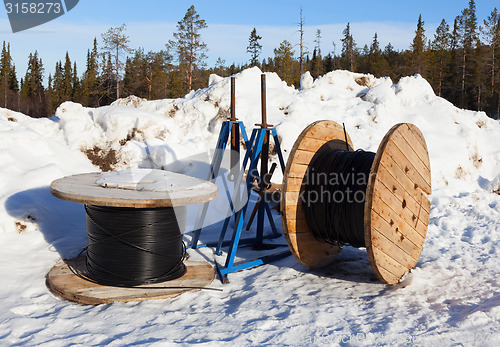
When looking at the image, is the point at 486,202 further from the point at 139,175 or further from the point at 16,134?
the point at 16,134

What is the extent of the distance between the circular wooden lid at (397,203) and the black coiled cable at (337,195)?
324 mm

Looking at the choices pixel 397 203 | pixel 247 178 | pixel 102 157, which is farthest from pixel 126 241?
pixel 102 157

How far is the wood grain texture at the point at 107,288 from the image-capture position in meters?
3.76

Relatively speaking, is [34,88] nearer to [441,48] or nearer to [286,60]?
[286,60]

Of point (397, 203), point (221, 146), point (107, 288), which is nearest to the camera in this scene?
point (397, 203)

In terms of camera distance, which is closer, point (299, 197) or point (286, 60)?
point (299, 197)

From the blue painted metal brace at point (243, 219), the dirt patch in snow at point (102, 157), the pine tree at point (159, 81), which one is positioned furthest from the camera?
the pine tree at point (159, 81)

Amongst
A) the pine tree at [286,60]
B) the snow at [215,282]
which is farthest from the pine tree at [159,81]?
the snow at [215,282]

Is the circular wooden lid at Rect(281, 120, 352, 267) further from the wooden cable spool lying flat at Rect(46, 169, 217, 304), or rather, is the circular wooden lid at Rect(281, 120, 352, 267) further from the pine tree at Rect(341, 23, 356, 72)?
the pine tree at Rect(341, 23, 356, 72)

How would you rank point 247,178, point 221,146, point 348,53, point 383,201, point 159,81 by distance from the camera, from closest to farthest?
point 383,201, point 247,178, point 221,146, point 159,81, point 348,53

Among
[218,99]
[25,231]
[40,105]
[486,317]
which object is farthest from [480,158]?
[40,105]

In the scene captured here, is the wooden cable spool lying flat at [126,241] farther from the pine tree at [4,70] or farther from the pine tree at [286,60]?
the pine tree at [4,70]

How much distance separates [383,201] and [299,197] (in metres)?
0.98

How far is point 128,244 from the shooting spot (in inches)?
161
